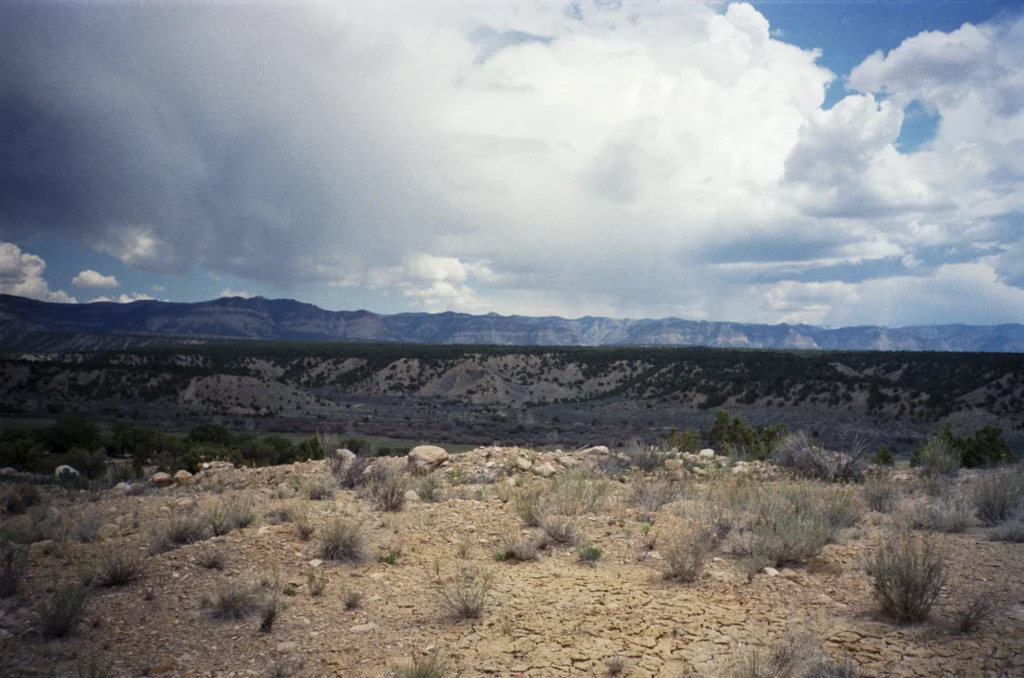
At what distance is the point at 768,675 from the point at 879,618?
1899mm

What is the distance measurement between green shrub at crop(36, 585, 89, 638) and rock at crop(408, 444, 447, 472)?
8.82 meters

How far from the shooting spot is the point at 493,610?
605 centimetres

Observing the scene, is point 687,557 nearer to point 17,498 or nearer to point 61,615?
point 61,615

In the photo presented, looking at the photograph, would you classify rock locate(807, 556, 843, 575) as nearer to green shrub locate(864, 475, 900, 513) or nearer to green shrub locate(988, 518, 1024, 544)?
green shrub locate(988, 518, 1024, 544)

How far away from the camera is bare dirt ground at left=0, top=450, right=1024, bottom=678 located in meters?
5.00

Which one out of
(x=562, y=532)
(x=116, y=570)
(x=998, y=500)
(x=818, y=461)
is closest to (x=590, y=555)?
(x=562, y=532)

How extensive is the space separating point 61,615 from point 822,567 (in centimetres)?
775

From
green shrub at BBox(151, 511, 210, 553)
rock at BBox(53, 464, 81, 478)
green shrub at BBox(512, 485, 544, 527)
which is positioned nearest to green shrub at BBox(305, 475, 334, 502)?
green shrub at BBox(151, 511, 210, 553)

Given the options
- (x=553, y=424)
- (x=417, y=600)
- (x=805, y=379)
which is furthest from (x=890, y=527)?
(x=805, y=379)

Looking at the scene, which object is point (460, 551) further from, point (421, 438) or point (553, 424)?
point (553, 424)

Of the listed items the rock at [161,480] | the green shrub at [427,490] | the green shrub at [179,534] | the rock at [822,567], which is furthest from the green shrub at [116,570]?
the rock at [161,480]

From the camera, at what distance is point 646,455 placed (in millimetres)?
15383

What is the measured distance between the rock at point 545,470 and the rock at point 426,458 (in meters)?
2.56

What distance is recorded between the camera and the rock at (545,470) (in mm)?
13746
